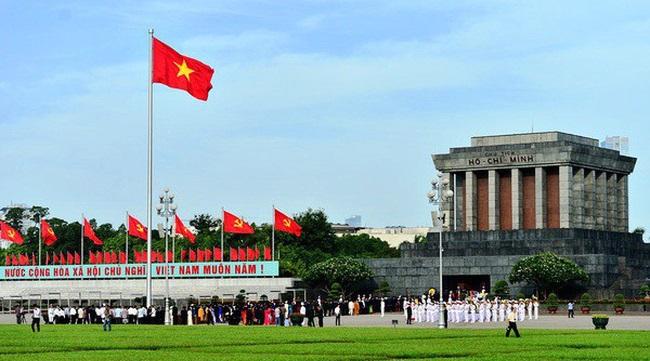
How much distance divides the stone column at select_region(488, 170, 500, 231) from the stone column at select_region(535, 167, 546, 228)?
3420 millimetres

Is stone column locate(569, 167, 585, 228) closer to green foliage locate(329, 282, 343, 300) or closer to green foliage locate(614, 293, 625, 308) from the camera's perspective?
green foliage locate(614, 293, 625, 308)

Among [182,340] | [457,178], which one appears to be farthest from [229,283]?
[182,340]

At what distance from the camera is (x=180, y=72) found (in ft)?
190

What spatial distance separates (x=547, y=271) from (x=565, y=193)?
12708 millimetres

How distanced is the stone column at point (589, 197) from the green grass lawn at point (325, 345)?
150 ft

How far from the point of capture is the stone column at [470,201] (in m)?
103

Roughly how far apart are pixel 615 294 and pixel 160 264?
38.0m

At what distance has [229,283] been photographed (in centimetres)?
10375

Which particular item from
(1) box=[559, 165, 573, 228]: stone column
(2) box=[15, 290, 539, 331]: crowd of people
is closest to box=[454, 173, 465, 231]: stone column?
(1) box=[559, 165, 573, 228]: stone column

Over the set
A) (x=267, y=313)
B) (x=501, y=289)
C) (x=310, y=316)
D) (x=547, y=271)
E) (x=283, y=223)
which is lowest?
(x=267, y=313)

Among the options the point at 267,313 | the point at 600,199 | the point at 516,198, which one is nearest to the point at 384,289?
the point at 516,198

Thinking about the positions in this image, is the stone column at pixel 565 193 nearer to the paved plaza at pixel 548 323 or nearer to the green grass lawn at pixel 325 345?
the paved plaza at pixel 548 323

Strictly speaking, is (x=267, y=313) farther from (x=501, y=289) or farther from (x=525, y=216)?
(x=525, y=216)

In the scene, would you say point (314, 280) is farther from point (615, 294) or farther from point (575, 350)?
point (575, 350)
